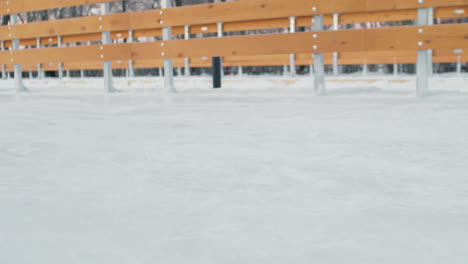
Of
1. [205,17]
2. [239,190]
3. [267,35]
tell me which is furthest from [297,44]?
[239,190]

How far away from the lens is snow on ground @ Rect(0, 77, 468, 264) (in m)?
1.29

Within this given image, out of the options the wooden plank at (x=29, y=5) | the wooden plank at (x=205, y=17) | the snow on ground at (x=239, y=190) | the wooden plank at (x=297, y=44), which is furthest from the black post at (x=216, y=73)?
the snow on ground at (x=239, y=190)

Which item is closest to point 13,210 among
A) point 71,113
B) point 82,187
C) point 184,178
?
point 82,187

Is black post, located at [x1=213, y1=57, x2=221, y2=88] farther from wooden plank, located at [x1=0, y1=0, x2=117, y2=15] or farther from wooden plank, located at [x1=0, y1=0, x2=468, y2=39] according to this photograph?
wooden plank, located at [x1=0, y1=0, x2=117, y2=15]

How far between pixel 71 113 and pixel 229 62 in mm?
6193

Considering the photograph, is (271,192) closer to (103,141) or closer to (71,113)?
(103,141)

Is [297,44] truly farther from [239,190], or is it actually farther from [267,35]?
[239,190]

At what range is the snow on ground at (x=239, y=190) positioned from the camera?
1.29m

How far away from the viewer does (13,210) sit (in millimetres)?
1641

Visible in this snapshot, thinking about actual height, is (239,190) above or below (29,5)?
A: below

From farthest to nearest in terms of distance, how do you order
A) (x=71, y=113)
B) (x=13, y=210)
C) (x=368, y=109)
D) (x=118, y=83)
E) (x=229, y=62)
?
(x=229, y=62) → (x=118, y=83) → (x=71, y=113) → (x=368, y=109) → (x=13, y=210)

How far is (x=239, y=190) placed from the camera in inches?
71.8

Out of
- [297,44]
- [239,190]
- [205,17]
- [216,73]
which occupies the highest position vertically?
[205,17]

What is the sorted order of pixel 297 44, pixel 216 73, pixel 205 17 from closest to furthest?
pixel 297 44 → pixel 205 17 → pixel 216 73
